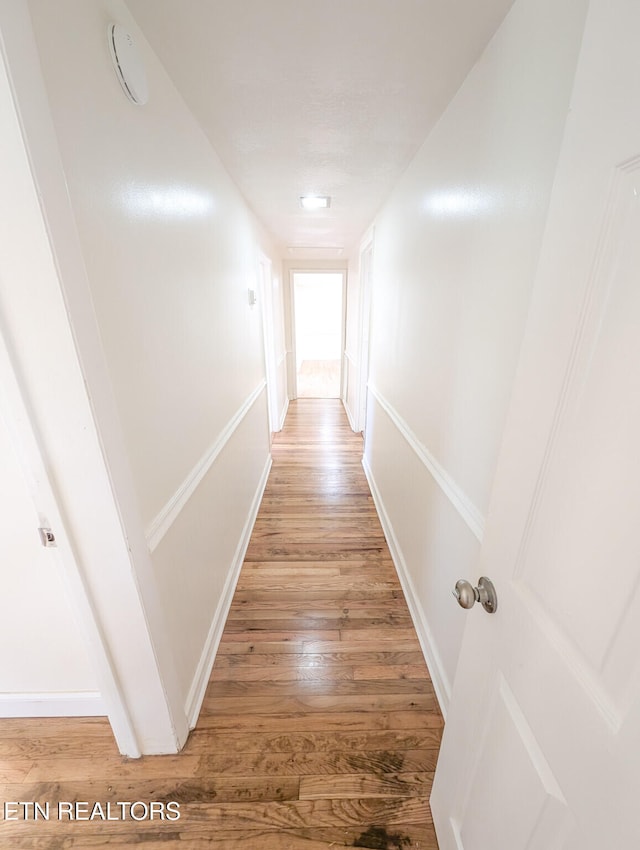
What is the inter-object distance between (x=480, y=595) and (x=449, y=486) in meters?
0.57

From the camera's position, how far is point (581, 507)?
18.5 inches

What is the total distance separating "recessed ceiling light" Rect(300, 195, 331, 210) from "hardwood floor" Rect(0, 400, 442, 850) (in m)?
2.58

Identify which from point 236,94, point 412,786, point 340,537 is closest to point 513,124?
point 236,94

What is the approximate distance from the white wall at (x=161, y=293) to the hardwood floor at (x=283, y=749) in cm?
20

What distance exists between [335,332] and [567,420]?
11.0 meters

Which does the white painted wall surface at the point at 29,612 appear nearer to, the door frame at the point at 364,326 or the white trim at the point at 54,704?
the white trim at the point at 54,704

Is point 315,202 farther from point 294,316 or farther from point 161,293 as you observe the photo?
point 294,316

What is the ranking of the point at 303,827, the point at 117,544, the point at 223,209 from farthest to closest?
the point at 223,209 → the point at 303,827 → the point at 117,544

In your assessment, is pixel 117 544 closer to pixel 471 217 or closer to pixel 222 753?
pixel 222 753

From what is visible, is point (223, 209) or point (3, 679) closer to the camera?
point (3, 679)

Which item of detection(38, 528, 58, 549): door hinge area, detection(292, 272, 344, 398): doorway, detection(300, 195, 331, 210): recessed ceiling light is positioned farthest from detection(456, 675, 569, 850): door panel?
detection(292, 272, 344, 398): doorway

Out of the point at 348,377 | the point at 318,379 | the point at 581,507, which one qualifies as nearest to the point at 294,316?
the point at 348,377

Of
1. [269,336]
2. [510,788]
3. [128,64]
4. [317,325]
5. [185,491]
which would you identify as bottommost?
[510,788]

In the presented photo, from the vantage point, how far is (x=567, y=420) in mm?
496
